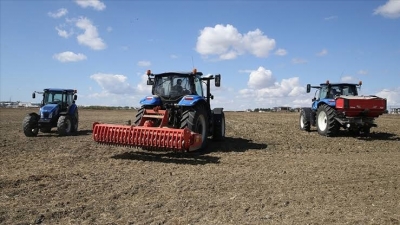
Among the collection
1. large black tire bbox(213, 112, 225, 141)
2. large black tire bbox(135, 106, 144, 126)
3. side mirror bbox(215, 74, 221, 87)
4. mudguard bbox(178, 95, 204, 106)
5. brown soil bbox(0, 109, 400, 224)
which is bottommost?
brown soil bbox(0, 109, 400, 224)

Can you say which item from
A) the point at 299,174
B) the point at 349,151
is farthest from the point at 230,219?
the point at 349,151

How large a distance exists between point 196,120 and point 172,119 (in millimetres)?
928

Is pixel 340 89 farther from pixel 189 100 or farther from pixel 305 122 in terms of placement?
pixel 189 100

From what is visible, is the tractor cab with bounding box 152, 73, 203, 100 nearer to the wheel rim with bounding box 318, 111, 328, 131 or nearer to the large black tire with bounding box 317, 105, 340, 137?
the large black tire with bounding box 317, 105, 340, 137

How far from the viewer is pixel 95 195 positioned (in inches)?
214

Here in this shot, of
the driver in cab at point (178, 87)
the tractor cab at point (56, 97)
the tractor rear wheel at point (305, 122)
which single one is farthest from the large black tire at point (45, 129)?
the tractor rear wheel at point (305, 122)

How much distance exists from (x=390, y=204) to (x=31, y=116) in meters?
13.5

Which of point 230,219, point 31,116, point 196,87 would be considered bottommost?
point 230,219

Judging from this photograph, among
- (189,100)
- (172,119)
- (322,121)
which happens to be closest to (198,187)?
(189,100)

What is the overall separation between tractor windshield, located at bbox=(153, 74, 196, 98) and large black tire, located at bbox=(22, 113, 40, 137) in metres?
6.58

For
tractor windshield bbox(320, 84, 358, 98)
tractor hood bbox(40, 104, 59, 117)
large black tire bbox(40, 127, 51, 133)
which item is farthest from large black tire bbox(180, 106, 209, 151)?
large black tire bbox(40, 127, 51, 133)

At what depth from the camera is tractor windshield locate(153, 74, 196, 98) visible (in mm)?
10383

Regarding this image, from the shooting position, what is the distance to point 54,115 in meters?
15.1

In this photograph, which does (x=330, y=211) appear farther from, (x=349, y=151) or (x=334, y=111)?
(x=334, y=111)
